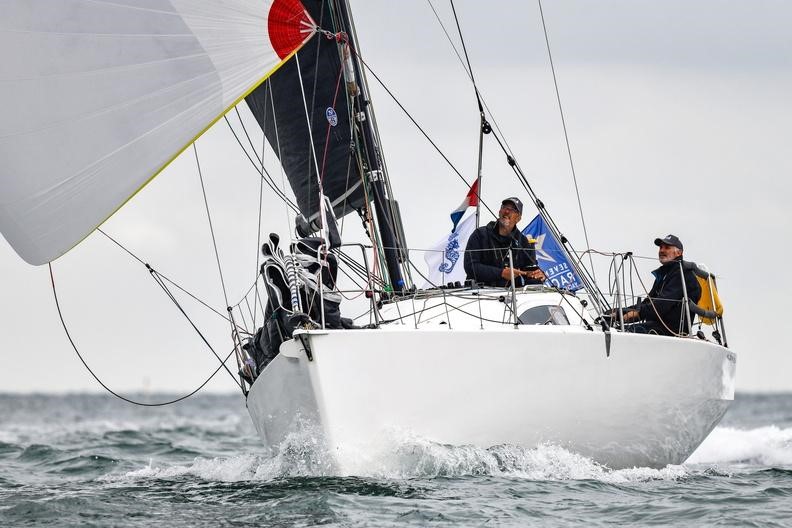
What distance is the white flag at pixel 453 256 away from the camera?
1096cm

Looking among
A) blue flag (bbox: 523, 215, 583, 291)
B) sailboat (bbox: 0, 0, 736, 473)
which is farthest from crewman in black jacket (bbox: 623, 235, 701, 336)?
blue flag (bbox: 523, 215, 583, 291)

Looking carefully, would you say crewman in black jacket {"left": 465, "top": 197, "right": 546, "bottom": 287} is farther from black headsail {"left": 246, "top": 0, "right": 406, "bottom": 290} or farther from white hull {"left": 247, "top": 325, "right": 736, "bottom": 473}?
white hull {"left": 247, "top": 325, "right": 736, "bottom": 473}

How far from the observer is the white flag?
1096 centimetres

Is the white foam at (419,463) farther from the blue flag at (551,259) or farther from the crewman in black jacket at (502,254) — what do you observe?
the blue flag at (551,259)

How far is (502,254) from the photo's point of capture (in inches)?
368

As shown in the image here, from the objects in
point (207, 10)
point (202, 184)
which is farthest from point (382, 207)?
point (207, 10)

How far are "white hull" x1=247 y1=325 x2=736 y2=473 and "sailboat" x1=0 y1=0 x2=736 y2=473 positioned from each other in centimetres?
1

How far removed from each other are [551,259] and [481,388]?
339cm

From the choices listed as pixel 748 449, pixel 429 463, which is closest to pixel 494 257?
pixel 429 463

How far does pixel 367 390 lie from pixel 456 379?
611 millimetres

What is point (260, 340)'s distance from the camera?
852cm

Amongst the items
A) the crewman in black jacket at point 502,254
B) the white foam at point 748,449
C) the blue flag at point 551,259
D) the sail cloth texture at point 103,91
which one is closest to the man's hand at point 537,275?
the crewman in black jacket at point 502,254

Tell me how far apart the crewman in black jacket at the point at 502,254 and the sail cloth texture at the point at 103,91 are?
2506 millimetres

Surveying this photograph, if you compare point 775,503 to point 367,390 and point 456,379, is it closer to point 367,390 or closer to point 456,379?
point 456,379
